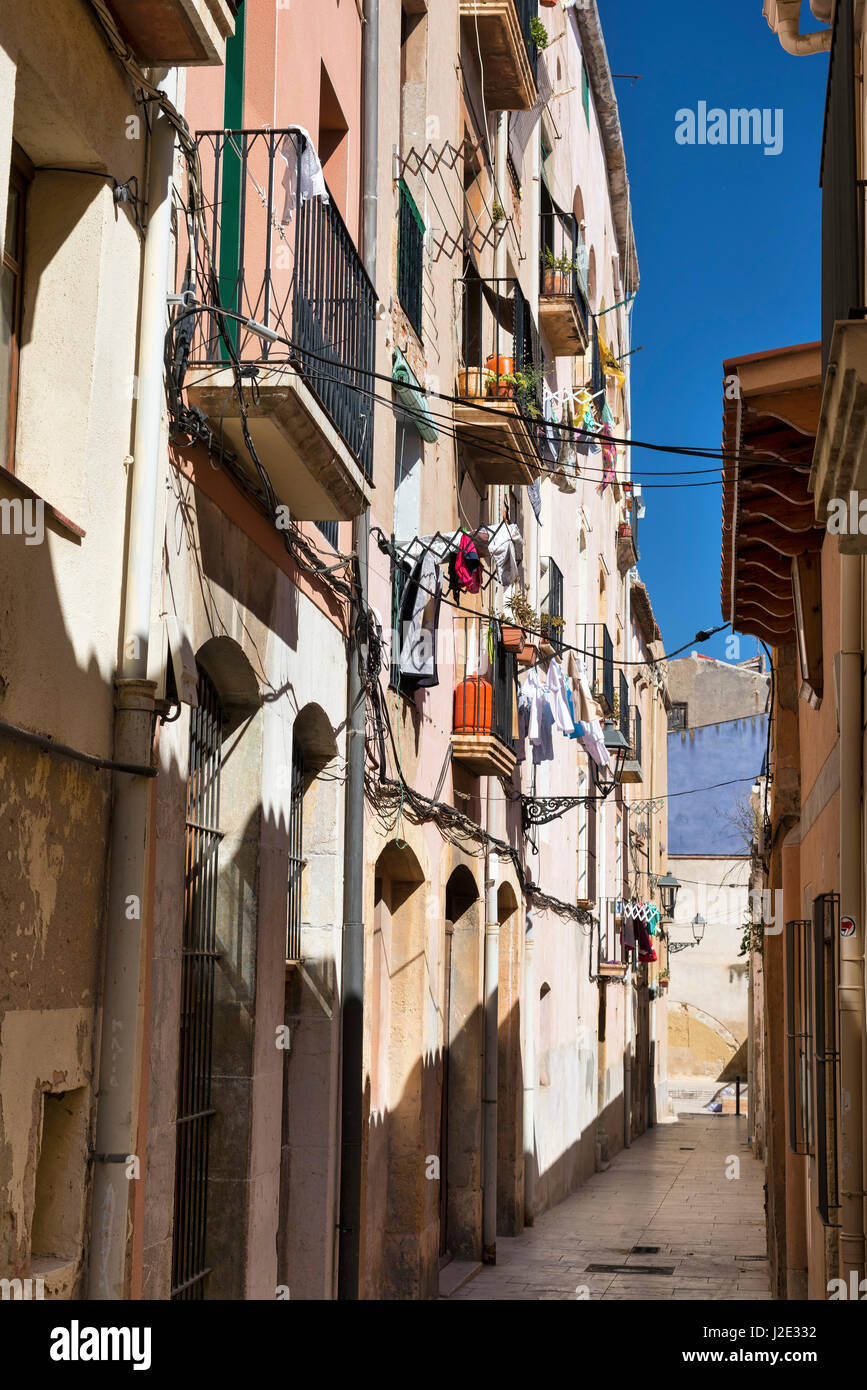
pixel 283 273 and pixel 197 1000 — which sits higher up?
pixel 283 273

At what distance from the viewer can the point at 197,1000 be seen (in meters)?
8.25

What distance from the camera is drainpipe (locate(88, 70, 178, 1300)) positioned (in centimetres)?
604

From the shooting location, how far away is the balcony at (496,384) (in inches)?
591

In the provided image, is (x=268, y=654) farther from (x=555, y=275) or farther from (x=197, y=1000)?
(x=555, y=275)

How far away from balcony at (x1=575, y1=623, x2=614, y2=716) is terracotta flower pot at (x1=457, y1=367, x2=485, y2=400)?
34.6 ft

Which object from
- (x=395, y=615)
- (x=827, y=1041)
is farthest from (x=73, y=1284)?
(x=395, y=615)

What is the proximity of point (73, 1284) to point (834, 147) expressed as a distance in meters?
5.25

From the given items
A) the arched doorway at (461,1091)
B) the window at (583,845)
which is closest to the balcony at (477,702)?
the arched doorway at (461,1091)

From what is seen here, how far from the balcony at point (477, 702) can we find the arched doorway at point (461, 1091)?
1.23 metres

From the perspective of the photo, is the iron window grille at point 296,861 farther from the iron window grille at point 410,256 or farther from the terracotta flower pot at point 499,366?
the terracotta flower pot at point 499,366

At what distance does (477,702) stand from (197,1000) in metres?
7.39

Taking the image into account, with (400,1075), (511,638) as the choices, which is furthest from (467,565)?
(400,1075)

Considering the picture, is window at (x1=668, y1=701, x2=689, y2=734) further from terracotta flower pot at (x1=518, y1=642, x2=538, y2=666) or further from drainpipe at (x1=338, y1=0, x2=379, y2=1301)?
drainpipe at (x1=338, y1=0, x2=379, y2=1301)

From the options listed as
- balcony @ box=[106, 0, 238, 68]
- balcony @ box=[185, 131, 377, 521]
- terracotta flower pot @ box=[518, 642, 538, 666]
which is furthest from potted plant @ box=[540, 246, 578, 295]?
balcony @ box=[106, 0, 238, 68]
